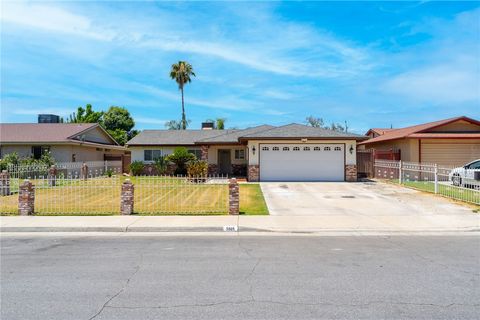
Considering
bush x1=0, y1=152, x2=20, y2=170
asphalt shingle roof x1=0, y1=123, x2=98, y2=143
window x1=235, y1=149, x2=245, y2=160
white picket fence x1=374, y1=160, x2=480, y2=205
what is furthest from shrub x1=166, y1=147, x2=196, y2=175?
white picket fence x1=374, y1=160, x2=480, y2=205

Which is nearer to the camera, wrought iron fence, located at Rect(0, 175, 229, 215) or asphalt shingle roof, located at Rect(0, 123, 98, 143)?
wrought iron fence, located at Rect(0, 175, 229, 215)

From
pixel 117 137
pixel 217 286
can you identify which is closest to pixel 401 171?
pixel 217 286

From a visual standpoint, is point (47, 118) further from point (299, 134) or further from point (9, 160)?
point (299, 134)

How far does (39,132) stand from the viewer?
31.5 m

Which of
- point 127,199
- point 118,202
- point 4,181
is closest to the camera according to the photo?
point 127,199

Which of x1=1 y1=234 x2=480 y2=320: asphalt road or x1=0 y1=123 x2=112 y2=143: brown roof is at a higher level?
x1=0 y1=123 x2=112 y2=143: brown roof

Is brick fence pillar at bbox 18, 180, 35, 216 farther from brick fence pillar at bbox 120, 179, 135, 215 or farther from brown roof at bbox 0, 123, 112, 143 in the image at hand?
brown roof at bbox 0, 123, 112, 143

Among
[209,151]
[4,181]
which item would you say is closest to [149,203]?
[4,181]

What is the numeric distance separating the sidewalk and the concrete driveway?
29.4 inches

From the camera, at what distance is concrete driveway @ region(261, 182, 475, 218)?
1270 centimetres

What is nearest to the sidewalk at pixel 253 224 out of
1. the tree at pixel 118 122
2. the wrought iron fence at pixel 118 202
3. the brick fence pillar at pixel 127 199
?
the brick fence pillar at pixel 127 199

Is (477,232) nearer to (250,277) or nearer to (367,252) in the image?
(367,252)

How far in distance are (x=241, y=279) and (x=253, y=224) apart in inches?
190

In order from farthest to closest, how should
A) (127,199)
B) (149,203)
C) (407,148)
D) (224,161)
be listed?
1. (224,161)
2. (407,148)
3. (149,203)
4. (127,199)
